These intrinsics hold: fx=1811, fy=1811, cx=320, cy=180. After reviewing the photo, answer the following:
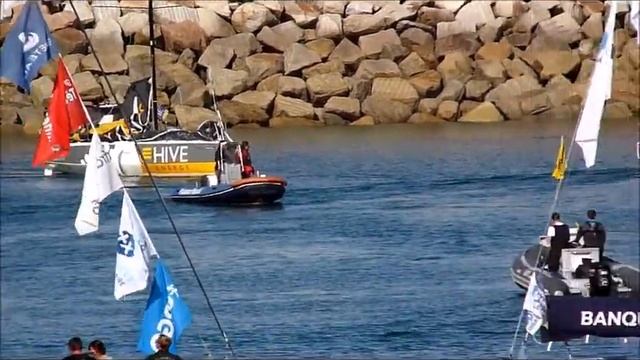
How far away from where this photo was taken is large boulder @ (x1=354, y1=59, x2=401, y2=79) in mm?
64375

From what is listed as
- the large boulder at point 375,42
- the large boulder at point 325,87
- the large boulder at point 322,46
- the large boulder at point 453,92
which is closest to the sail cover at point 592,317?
the large boulder at point 325,87

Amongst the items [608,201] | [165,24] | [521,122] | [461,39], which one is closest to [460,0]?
[461,39]

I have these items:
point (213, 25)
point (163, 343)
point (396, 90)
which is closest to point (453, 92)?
point (396, 90)

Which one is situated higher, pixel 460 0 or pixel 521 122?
pixel 460 0

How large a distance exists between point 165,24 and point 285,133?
727 centimetres

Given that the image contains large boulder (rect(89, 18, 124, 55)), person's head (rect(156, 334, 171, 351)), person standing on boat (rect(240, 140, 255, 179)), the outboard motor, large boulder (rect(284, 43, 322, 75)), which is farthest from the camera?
large boulder (rect(89, 18, 124, 55))

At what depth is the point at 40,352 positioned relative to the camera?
28.6m

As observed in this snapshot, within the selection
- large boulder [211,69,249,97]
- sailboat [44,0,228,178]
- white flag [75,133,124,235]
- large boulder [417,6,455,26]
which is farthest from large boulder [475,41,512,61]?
white flag [75,133,124,235]

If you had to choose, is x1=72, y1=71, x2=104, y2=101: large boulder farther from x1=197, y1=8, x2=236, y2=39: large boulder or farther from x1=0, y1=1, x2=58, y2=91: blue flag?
x1=0, y1=1, x2=58, y2=91: blue flag

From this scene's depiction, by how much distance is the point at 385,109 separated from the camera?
64312 mm

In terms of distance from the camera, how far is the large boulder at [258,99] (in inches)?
2498

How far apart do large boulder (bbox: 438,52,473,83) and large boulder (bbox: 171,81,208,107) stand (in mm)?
8778

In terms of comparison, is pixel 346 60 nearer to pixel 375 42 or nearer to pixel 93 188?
pixel 375 42

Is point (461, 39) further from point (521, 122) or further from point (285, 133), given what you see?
point (285, 133)
